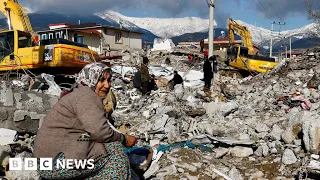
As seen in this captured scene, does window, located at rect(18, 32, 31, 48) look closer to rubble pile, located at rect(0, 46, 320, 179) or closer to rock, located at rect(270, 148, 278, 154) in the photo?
rubble pile, located at rect(0, 46, 320, 179)

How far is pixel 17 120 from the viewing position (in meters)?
5.75

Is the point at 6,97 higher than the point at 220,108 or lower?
higher

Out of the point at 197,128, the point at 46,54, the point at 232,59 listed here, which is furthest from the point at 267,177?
the point at 232,59

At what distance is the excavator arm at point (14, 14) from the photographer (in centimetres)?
1260

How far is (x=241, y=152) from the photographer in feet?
17.5

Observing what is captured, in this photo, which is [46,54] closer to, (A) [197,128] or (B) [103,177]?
(A) [197,128]

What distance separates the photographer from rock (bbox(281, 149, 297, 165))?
4824mm

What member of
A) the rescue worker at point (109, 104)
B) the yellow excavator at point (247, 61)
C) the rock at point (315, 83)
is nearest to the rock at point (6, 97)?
the rescue worker at point (109, 104)

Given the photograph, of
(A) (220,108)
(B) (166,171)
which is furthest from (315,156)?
(A) (220,108)

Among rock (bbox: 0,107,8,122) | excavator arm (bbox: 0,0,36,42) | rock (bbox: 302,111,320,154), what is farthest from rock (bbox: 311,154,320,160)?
excavator arm (bbox: 0,0,36,42)

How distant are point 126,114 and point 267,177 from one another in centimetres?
498

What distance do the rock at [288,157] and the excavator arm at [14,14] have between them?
34.3ft

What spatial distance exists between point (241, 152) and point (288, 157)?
0.72 meters

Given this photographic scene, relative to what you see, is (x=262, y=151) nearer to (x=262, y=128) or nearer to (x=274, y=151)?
(x=274, y=151)
